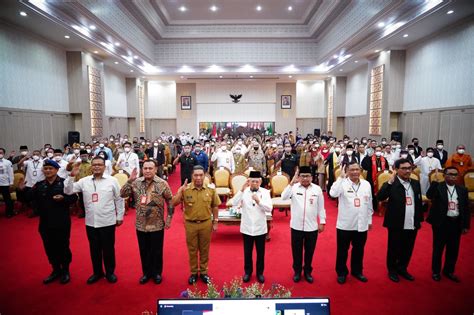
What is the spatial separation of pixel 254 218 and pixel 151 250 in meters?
1.51

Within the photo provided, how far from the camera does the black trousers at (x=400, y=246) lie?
4.41 metres

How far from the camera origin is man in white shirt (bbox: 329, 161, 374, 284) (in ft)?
14.0

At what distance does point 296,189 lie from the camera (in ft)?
14.3

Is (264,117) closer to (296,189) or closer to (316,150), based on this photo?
(316,150)

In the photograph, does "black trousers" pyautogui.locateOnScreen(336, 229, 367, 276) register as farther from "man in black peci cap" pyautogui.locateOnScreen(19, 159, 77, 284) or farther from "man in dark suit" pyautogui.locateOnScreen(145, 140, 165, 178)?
"man in dark suit" pyautogui.locateOnScreen(145, 140, 165, 178)

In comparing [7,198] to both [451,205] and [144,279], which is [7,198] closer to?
[144,279]

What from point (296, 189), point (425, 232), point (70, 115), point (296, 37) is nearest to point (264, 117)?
point (296, 37)

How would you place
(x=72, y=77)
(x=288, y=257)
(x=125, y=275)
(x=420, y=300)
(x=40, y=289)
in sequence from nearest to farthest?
(x=420, y=300), (x=40, y=289), (x=125, y=275), (x=288, y=257), (x=72, y=77)

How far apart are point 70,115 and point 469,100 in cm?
1564

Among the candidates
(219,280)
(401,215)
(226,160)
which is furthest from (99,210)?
(226,160)

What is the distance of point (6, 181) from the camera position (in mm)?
7539

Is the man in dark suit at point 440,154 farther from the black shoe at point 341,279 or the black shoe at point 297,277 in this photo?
the black shoe at point 297,277

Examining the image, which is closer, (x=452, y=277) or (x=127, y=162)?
(x=452, y=277)

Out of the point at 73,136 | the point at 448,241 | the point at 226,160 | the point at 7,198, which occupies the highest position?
the point at 73,136
